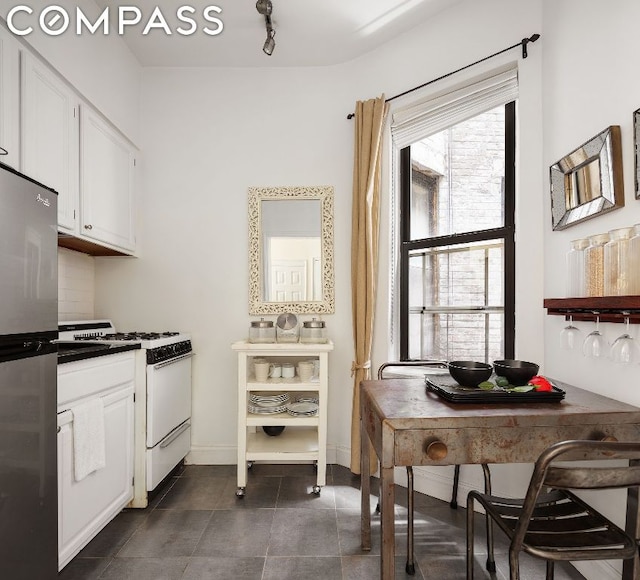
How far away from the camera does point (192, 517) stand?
2.44 m

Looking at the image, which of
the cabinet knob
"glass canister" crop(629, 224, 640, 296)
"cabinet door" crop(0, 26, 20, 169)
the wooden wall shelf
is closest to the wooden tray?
the cabinet knob

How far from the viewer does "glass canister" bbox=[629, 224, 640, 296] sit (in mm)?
1514

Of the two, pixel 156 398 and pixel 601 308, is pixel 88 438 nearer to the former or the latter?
pixel 156 398

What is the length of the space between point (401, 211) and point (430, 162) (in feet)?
1.26

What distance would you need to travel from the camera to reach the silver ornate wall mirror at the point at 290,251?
3.27m

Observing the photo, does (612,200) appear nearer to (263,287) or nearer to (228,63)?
(263,287)

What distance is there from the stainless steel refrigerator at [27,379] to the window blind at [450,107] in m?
2.26

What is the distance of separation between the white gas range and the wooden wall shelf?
87.3 inches

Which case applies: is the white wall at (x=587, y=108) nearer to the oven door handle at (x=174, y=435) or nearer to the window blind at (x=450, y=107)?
the window blind at (x=450, y=107)

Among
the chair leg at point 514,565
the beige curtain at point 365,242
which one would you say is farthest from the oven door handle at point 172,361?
the chair leg at point 514,565

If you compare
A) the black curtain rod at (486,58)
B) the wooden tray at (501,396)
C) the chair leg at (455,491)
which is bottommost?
the chair leg at (455,491)

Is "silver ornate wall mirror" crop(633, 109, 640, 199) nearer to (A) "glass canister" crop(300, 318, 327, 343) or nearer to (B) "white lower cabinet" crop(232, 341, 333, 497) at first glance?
(B) "white lower cabinet" crop(232, 341, 333, 497)

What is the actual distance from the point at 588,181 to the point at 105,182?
2.74 meters

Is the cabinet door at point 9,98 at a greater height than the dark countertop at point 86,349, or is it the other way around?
the cabinet door at point 9,98
